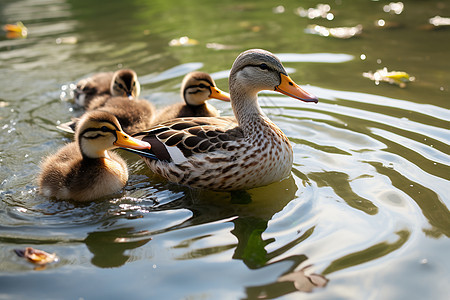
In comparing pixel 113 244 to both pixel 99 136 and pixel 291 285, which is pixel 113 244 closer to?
pixel 99 136

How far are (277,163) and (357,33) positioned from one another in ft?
16.6

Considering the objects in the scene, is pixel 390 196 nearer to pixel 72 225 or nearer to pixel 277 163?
pixel 277 163

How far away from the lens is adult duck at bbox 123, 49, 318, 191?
4.62m

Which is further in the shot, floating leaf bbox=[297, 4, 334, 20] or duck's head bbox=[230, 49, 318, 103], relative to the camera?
floating leaf bbox=[297, 4, 334, 20]

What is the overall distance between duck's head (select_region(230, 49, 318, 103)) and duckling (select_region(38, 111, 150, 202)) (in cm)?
111

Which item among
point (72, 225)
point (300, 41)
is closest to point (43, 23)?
point (300, 41)

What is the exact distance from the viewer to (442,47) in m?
7.91


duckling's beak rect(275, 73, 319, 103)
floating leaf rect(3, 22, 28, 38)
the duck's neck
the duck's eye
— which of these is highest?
floating leaf rect(3, 22, 28, 38)

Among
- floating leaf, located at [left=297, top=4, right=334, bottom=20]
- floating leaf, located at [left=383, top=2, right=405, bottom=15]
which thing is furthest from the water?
floating leaf, located at [left=297, top=4, right=334, bottom=20]

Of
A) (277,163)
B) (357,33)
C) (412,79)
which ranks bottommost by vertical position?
(277,163)

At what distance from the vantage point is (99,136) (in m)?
4.72

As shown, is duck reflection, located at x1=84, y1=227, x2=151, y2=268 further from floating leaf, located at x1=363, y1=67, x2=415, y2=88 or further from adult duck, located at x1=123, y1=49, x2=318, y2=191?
floating leaf, located at x1=363, y1=67, x2=415, y2=88

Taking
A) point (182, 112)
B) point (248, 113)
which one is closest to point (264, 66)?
point (248, 113)

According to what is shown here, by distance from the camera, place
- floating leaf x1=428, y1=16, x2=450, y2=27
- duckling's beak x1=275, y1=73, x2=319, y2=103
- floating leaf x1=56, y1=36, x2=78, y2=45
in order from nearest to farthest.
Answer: duckling's beak x1=275, y1=73, x2=319, y2=103
floating leaf x1=428, y1=16, x2=450, y2=27
floating leaf x1=56, y1=36, x2=78, y2=45
